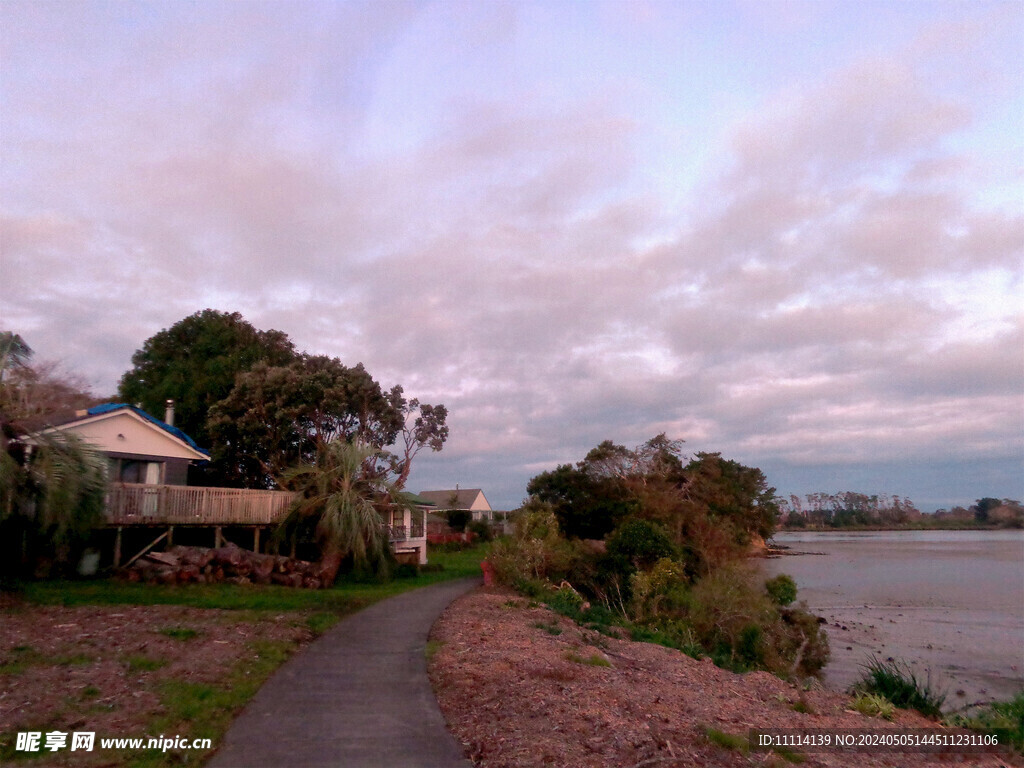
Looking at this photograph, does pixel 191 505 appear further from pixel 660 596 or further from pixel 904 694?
pixel 904 694

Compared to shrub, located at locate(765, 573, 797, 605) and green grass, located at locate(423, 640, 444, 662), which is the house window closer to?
green grass, located at locate(423, 640, 444, 662)

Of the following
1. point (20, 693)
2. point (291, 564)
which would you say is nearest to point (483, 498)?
point (291, 564)

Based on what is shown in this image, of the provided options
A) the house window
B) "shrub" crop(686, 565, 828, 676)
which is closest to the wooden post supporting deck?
the house window

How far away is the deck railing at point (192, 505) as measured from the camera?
20.1m

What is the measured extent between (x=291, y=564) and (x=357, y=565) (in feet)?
6.75

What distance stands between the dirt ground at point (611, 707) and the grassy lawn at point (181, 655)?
7.65 feet

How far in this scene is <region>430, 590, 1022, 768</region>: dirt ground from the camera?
22.3ft

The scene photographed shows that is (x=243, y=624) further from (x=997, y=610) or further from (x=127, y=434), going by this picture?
(x=997, y=610)

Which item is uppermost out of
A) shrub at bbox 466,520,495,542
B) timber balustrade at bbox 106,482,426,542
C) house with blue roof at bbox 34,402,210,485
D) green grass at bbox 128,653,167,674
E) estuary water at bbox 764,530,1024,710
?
house with blue roof at bbox 34,402,210,485

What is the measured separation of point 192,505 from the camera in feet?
72.0

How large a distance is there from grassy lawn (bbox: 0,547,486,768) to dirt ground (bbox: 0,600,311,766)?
23mm

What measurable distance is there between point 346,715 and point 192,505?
16.0 metres

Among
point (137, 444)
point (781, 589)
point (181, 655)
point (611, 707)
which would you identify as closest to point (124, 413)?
point (137, 444)

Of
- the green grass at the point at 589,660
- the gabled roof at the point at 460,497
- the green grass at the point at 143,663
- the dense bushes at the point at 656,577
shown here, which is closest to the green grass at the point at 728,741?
the green grass at the point at 589,660
